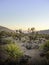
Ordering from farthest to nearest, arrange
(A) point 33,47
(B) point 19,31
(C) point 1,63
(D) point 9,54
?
(B) point 19,31 → (A) point 33,47 → (D) point 9,54 → (C) point 1,63

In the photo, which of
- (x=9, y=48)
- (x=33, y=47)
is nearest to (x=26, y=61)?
(x=9, y=48)

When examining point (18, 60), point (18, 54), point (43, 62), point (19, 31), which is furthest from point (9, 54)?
point (19, 31)

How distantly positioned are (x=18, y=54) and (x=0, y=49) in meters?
1.29

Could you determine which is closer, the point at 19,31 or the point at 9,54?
the point at 9,54

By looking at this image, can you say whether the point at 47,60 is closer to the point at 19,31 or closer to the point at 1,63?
the point at 1,63

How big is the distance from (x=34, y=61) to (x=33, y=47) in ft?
16.4

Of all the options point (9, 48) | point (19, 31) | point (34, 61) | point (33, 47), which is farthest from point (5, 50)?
point (19, 31)

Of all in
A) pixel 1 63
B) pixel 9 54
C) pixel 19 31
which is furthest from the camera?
pixel 19 31

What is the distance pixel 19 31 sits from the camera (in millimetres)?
32750

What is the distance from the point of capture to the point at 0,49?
12.8 metres

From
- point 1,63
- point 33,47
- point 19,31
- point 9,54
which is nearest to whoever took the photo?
point 1,63

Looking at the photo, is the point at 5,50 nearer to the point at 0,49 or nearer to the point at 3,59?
the point at 0,49

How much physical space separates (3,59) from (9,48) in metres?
1.64

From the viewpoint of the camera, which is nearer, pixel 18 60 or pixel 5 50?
pixel 18 60
